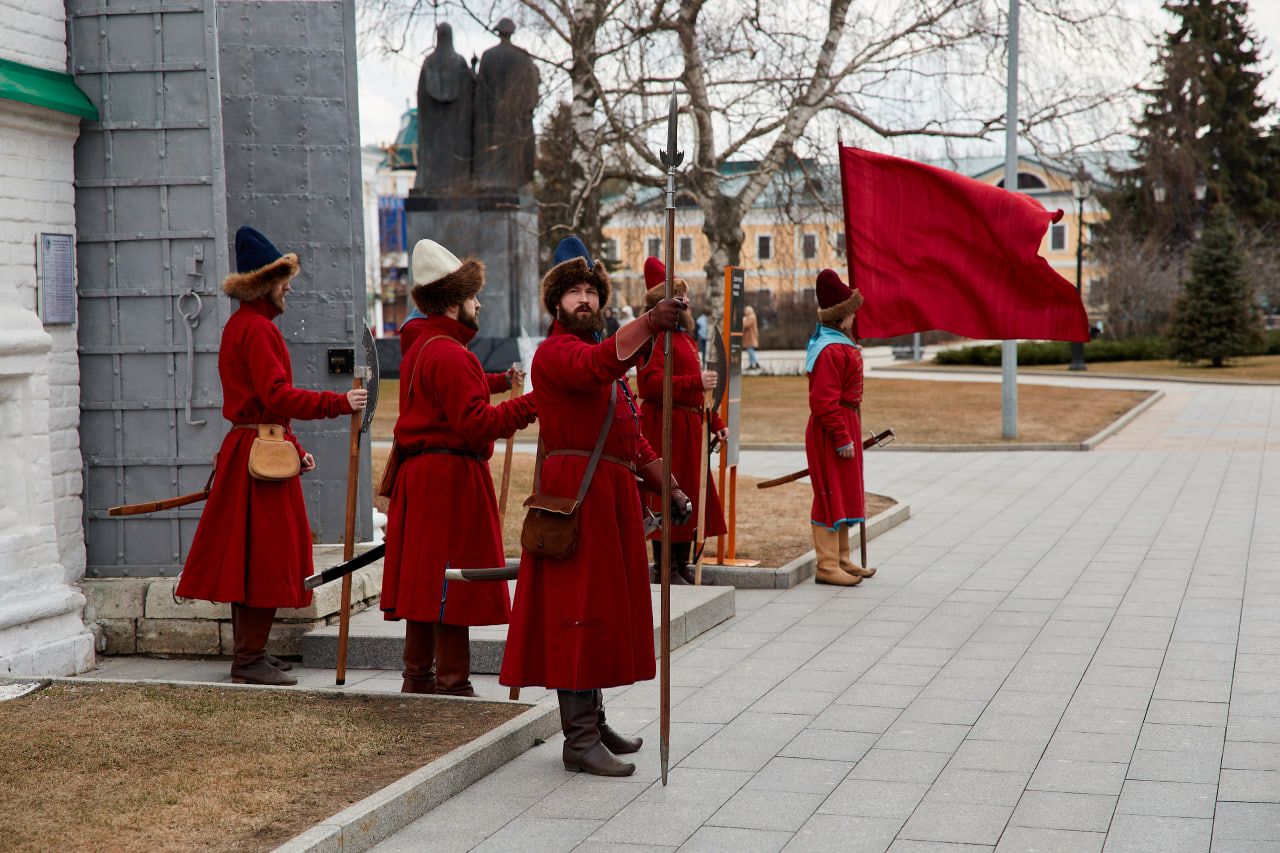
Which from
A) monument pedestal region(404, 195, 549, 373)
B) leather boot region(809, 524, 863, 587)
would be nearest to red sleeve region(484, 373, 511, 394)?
leather boot region(809, 524, 863, 587)

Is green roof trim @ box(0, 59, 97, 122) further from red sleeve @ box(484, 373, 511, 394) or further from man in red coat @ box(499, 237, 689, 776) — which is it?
man in red coat @ box(499, 237, 689, 776)

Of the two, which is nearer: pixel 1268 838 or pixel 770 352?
pixel 1268 838

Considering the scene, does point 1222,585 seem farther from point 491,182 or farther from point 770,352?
point 770,352

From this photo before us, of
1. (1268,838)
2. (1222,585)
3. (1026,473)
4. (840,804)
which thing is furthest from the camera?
(1026,473)

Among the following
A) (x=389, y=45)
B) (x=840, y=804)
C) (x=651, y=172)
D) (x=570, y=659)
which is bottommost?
(x=840, y=804)

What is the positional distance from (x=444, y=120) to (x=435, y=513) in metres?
25.3

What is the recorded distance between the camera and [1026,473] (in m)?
16.4

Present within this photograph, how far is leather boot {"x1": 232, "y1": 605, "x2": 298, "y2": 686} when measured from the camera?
278 inches

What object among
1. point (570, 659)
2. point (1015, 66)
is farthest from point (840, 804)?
point (1015, 66)

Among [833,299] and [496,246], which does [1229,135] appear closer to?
[496,246]

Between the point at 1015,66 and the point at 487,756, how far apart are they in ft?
55.7

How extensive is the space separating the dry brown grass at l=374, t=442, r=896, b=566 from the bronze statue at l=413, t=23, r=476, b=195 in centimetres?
1560

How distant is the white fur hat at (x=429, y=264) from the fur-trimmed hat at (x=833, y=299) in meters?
3.63

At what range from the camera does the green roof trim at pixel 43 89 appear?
23.1 ft
